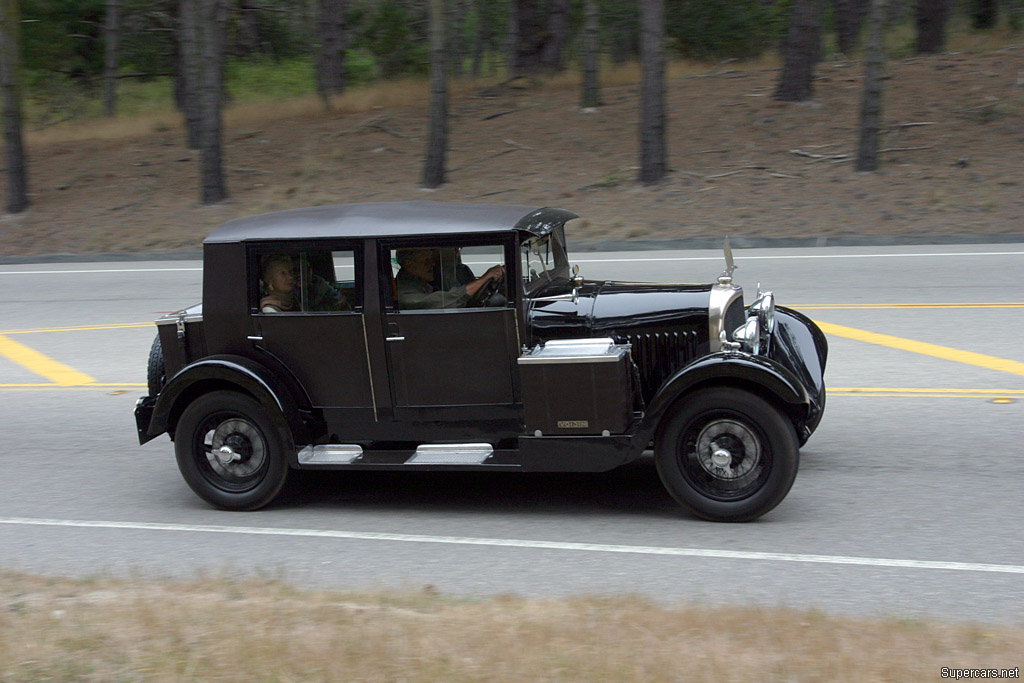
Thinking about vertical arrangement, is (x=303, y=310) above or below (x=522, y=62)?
below

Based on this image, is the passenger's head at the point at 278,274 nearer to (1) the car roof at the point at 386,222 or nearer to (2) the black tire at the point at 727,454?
(1) the car roof at the point at 386,222

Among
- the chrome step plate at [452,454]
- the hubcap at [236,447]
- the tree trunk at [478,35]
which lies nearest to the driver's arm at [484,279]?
the chrome step plate at [452,454]

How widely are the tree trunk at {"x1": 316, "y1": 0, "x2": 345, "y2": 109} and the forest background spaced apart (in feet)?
0.23

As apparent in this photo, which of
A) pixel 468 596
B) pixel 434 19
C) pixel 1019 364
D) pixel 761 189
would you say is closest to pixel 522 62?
pixel 434 19

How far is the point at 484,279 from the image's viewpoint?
6297 millimetres

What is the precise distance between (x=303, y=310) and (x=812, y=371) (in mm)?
3150

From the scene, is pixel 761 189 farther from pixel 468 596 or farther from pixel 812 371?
pixel 468 596

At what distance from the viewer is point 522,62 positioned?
2995 cm

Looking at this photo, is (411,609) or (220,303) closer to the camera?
(411,609)

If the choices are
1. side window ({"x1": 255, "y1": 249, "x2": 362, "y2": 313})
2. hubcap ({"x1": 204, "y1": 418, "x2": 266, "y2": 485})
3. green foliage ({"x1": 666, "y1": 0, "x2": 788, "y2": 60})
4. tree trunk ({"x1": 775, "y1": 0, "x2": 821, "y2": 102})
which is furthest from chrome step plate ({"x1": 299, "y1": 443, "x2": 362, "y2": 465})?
green foliage ({"x1": 666, "y1": 0, "x2": 788, "y2": 60})

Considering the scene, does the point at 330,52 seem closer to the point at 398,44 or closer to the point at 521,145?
the point at 398,44

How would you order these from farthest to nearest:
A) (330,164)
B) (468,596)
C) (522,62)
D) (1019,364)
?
(522,62), (330,164), (1019,364), (468,596)

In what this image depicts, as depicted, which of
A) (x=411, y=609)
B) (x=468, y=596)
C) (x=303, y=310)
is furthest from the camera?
(x=303, y=310)

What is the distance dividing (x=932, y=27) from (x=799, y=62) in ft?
19.6
